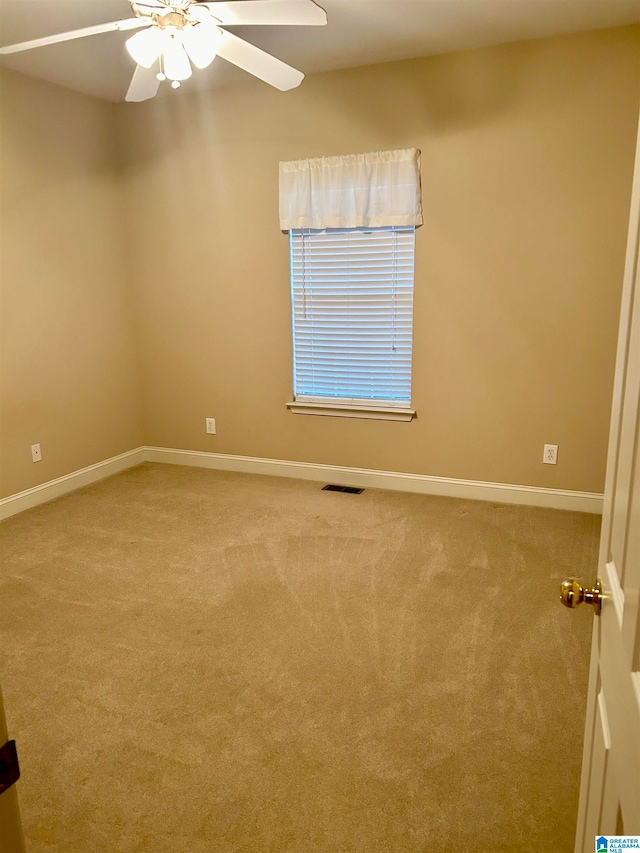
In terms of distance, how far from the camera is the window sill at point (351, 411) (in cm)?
394

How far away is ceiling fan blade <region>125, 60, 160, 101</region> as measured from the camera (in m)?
2.66

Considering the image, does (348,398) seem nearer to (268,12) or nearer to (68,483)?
(68,483)

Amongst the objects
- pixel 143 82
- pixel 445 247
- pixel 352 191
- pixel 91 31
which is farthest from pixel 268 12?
pixel 445 247

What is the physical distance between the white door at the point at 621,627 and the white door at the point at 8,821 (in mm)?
754

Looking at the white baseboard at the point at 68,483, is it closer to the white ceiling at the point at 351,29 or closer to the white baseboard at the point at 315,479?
the white baseboard at the point at 315,479

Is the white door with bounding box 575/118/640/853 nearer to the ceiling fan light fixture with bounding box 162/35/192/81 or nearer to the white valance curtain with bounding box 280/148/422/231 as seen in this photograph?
the ceiling fan light fixture with bounding box 162/35/192/81

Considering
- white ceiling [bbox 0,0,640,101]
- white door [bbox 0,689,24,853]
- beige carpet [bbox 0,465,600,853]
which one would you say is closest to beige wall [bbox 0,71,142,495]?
white ceiling [bbox 0,0,640,101]

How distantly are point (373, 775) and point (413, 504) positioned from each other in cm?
217

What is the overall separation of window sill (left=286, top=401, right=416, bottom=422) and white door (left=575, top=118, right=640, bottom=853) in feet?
9.38

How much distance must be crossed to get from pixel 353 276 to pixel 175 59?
70.7 inches

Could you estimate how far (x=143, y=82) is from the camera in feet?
8.99

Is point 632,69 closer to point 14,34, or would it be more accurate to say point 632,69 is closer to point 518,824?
point 14,34

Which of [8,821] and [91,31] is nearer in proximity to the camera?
[8,821]

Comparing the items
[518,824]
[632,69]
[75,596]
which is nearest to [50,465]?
[75,596]
